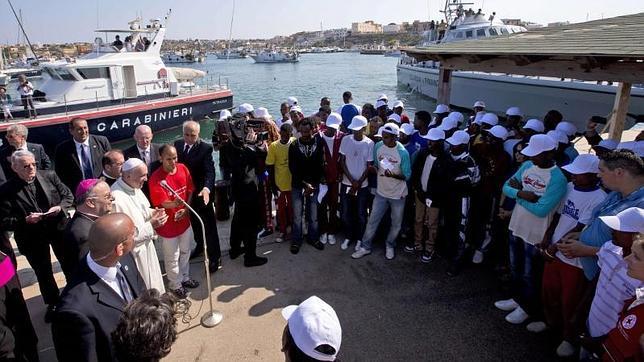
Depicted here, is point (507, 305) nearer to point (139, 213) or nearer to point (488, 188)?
point (488, 188)

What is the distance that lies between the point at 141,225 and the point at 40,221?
1.28 metres

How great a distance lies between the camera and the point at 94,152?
15.6 feet

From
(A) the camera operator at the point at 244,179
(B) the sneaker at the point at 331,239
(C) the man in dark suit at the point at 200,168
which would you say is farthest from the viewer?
(B) the sneaker at the point at 331,239

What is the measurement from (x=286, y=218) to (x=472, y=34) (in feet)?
66.7

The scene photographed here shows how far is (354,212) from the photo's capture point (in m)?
5.33

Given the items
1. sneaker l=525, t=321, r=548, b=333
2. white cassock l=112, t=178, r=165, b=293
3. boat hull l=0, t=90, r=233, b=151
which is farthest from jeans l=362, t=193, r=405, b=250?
boat hull l=0, t=90, r=233, b=151

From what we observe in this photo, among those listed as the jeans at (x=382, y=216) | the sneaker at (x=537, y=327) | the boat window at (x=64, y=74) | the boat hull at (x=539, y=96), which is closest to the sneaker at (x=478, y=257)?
the jeans at (x=382, y=216)

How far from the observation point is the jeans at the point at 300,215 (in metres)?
5.18

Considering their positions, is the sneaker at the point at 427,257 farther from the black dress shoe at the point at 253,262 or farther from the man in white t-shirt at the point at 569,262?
the black dress shoe at the point at 253,262

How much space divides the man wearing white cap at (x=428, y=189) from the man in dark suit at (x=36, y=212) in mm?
3783

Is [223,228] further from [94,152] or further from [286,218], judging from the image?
[94,152]

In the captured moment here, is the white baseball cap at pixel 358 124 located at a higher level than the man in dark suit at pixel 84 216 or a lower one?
higher

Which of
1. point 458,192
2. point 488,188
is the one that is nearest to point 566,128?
point 488,188

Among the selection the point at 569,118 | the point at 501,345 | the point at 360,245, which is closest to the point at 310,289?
the point at 360,245
